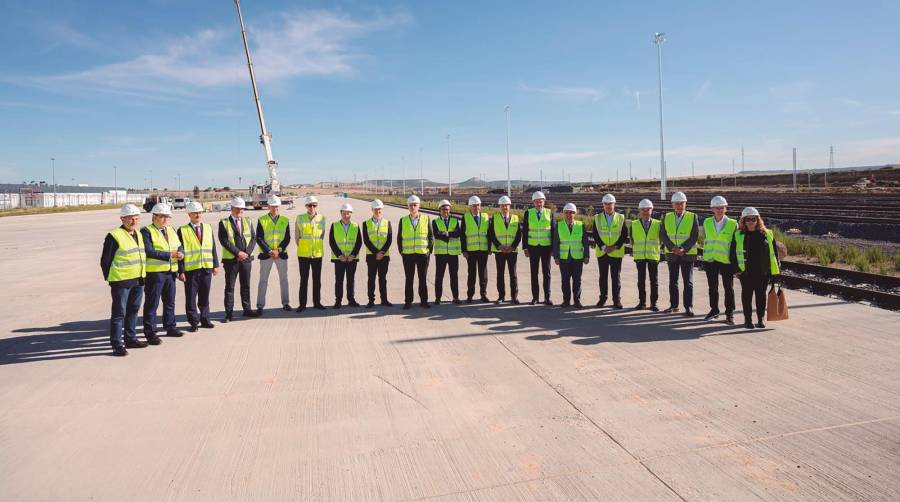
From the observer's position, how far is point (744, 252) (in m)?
7.77

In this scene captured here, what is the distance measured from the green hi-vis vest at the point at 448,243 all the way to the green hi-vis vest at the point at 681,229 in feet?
11.1

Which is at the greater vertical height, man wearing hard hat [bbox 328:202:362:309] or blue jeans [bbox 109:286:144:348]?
man wearing hard hat [bbox 328:202:362:309]

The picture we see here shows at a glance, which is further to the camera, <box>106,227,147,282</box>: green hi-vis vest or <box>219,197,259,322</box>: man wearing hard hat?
<box>219,197,259,322</box>: man wearing hard hat

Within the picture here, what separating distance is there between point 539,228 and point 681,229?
7.33 ft

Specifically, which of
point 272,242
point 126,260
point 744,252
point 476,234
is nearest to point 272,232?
point 272,242

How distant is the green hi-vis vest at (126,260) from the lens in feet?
22.5

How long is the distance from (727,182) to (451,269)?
96.6 m

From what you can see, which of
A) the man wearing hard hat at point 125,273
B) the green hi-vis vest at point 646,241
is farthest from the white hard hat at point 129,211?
the green hi-vis vest at point 646,241

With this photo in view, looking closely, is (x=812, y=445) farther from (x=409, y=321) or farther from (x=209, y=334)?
(x=209, y=334)

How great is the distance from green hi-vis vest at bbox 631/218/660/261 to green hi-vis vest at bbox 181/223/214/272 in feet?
21.4

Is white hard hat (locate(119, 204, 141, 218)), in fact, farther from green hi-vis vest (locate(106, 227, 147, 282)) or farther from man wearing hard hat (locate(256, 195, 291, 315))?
man wearing hard hat (locate(256, 195, 291, 315))

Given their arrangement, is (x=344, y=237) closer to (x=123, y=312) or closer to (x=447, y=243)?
(x=447, y=243)

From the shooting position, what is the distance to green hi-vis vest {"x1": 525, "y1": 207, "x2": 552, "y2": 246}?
9.50 meters

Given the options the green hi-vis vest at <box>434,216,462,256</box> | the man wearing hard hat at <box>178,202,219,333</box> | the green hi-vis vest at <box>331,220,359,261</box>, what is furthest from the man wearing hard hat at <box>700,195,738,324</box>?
the man wearing hard hat at <box>178,202,219,333</box>
